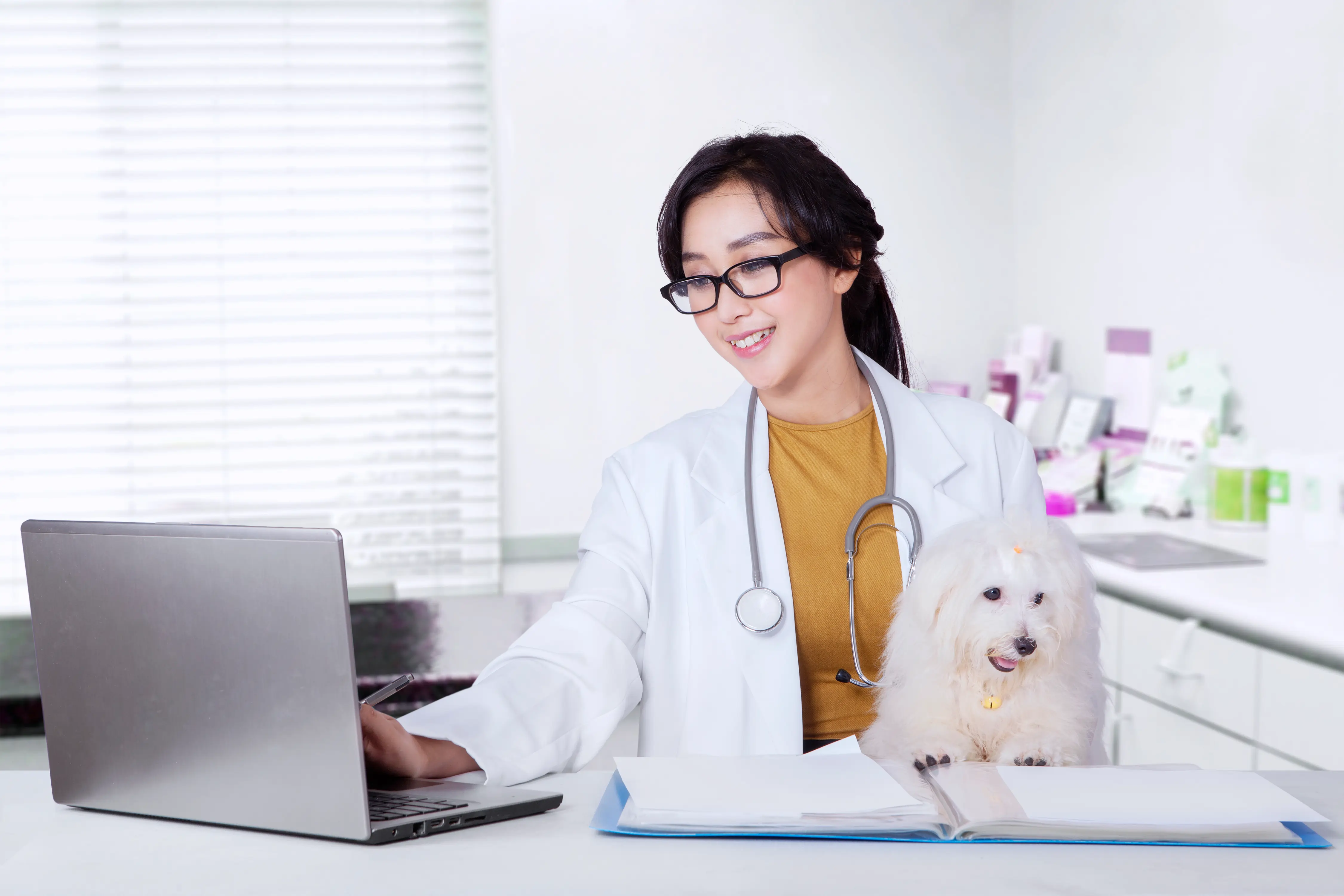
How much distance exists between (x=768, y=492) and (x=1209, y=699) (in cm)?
110

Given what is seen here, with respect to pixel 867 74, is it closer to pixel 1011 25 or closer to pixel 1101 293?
pixel 1011 25

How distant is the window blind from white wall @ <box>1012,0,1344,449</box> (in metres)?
1.71

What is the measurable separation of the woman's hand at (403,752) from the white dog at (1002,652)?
433 millimetres

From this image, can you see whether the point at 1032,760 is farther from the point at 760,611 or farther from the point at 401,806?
the point at 401,806

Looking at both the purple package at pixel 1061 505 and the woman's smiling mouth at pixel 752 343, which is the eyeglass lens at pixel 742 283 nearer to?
the woman's smiling mouth at pixel 752 343

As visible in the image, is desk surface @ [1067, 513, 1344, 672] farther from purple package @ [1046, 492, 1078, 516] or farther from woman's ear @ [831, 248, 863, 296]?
woman's ear @ [831, 248, 863, 296]

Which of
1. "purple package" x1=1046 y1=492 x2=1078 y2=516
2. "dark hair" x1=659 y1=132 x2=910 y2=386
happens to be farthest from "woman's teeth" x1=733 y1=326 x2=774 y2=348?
"purple package" x1=1046 y1=492 x2=1078 y2=516

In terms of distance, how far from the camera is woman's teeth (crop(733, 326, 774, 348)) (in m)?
1.46

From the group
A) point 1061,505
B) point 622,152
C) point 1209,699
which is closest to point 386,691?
point 1209,699

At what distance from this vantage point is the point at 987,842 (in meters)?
0.86

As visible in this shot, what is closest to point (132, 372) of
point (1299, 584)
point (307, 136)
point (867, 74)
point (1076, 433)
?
point (307, 136)

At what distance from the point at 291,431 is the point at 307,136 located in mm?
843

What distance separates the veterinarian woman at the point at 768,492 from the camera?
4.66ft

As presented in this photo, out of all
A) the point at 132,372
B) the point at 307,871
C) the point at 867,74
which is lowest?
the point at 307,871
